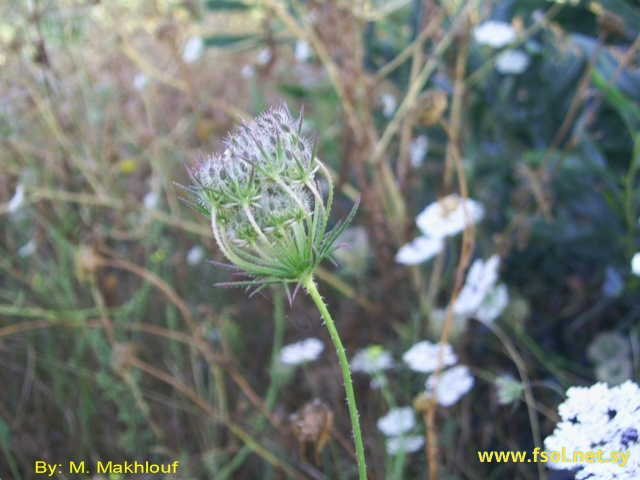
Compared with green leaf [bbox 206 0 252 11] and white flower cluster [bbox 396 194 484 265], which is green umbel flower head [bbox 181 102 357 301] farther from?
green leaf [bbox 206 0 252 11]

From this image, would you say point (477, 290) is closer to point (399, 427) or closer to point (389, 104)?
point (399, 427)

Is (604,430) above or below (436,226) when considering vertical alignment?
below

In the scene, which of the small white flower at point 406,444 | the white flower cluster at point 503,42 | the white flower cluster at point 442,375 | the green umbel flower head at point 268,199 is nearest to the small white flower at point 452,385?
the white flower cluster at point 442,375

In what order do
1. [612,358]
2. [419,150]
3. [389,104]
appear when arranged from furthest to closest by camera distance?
[389,104], [419,150], [612,358]

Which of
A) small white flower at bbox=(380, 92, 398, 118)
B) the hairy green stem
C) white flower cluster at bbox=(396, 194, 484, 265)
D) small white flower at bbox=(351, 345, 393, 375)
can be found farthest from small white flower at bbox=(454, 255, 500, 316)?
small white flower at bbox=(380, 92, 398, 118)

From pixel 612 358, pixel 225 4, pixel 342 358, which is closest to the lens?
pixel 342 358

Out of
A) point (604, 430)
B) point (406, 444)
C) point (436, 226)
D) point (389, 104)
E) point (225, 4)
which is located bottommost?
point (604, 430)

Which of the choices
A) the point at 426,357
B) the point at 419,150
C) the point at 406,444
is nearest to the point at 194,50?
the point at 419,150
